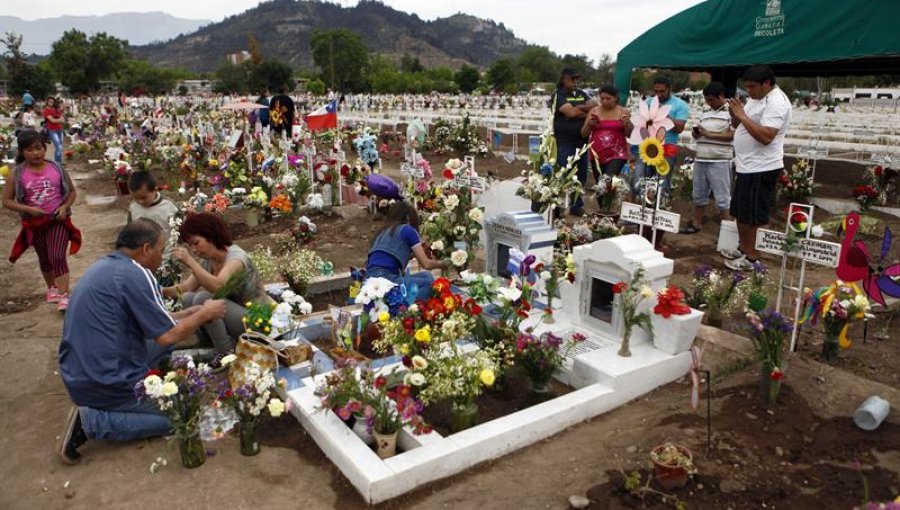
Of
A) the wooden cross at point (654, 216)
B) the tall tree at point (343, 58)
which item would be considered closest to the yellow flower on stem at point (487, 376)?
the wooden cross at point (654, 216)

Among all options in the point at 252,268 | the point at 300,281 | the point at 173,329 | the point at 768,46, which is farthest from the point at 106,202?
the point at 768,46

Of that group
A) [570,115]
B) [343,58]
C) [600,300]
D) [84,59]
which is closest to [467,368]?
[600,300]

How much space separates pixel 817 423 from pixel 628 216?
241 cm

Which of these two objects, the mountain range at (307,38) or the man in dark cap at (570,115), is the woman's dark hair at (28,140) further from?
the mountain range at (307,38)

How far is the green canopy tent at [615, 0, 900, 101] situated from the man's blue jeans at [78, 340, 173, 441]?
25.4 feet

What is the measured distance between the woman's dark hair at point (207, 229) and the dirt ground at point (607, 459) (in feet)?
4.29

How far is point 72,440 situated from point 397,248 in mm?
2327

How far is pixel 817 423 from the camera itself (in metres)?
3.43

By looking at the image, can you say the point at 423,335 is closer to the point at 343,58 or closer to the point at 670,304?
the point at 670,304

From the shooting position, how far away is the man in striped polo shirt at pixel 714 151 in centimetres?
707

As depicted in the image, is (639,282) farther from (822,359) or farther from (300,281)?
(300,281)

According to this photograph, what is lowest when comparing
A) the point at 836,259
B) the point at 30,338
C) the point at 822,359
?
the point at 30,338

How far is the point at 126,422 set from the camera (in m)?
3.49

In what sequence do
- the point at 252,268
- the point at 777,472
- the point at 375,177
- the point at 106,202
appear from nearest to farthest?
the point at 777,472, the point at 252,268, the point at 375,177, the point at 106,202
